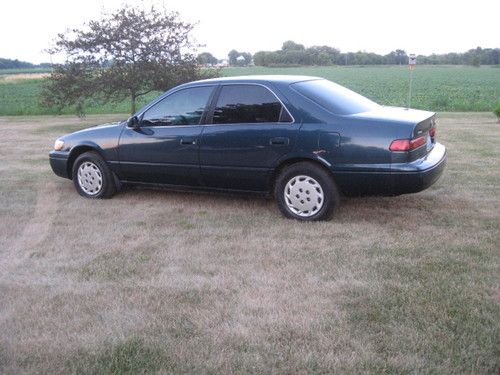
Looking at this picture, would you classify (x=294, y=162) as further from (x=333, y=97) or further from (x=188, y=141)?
(x=188, y=141)

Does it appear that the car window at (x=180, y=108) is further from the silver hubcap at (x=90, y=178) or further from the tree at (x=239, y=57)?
the tree at (x=239, y=57)

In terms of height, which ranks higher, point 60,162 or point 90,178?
point 60,162

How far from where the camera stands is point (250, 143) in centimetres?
566

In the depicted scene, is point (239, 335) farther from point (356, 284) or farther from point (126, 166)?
point (126, 166)

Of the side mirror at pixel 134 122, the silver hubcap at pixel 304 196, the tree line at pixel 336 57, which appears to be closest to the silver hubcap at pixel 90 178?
the side mirror at pixel 134 122

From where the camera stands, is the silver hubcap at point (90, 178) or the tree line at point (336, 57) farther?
the tree line at point (336, 57)

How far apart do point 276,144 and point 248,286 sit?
2007 mm

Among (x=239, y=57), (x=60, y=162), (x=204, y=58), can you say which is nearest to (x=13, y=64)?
(x=239, y=57)

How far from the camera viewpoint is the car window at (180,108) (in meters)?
6.07

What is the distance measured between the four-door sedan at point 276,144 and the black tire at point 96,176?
0.05ft

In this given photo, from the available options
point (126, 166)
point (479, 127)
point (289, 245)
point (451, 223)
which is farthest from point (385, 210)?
point (479, 127)

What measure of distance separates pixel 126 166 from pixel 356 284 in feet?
12.0

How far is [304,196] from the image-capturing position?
5.50m

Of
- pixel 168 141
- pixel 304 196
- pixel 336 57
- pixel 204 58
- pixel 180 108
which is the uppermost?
pixel 336 57
